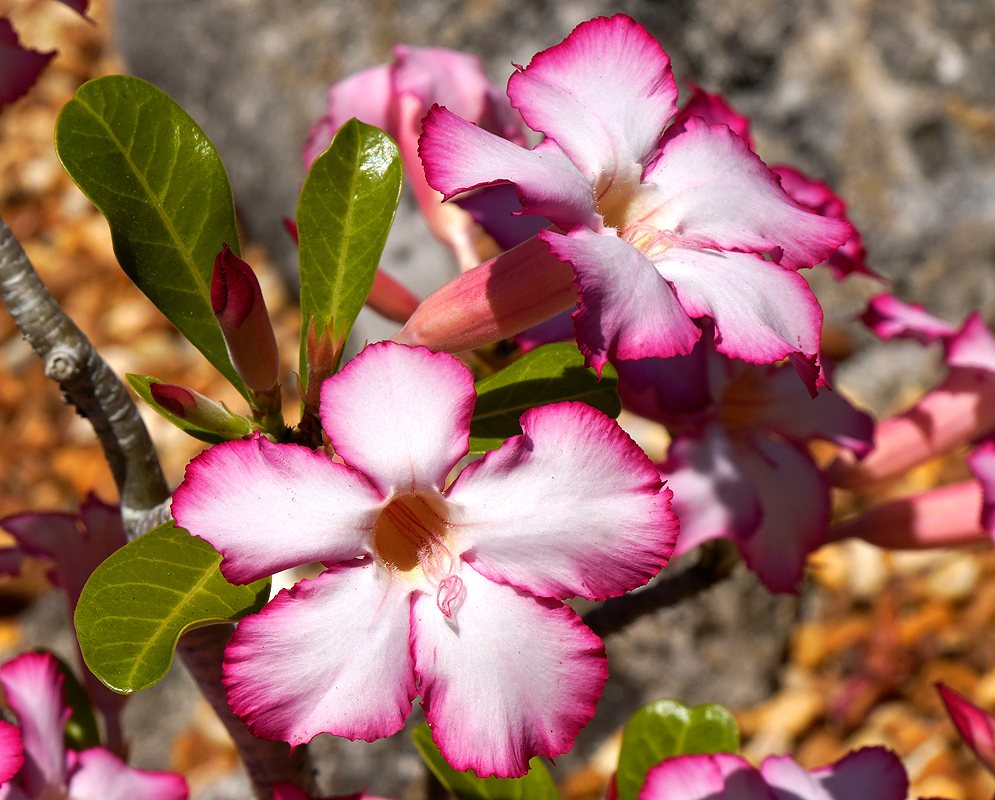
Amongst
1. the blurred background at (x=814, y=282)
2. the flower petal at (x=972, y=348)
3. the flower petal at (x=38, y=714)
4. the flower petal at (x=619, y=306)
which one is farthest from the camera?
the blurred background at (x=814, y=282)

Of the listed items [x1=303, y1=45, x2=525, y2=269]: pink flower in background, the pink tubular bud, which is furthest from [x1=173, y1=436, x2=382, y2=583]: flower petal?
[x1=303, y1=45, x2=525, y2=269]: pink flower in background

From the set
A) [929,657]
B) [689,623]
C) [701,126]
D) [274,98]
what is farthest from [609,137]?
[274,98]

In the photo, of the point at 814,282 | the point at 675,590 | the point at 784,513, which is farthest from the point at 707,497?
the point at 814,282

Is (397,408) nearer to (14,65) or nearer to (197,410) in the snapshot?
(197,410)

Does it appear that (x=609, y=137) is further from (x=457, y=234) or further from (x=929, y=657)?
(x=929, y=657)

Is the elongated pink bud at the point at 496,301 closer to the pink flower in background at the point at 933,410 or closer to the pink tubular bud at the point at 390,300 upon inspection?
the pink tubular bud at the point at 390,300

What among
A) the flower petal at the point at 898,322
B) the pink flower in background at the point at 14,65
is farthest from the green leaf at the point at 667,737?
the pink flower in background at the point at 14,65

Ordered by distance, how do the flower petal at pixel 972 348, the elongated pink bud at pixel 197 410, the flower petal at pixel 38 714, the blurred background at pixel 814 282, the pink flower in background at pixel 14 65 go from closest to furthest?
the elongated pink bud at pixel 197 410 → the flower petal at pixel 38 714 → the pink flower in background at pixel 14 65 → the flower petal at pixel 972 348 → the blurred background at pixel 814 282
